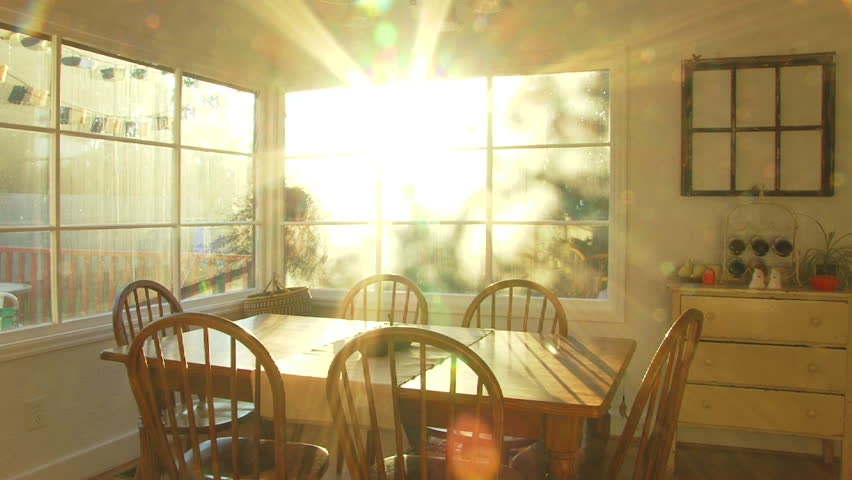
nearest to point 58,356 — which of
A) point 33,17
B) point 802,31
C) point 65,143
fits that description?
point 65,143

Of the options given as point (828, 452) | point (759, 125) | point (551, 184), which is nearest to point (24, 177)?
point (551, 184)

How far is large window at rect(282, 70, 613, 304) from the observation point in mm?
3598

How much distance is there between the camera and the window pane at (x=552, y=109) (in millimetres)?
3572

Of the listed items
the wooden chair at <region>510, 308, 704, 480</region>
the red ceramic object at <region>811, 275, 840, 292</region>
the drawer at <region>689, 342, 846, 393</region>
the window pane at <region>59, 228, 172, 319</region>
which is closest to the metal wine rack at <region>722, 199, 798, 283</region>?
the red ceramic object at <region>811, 275, 840, 292</region>

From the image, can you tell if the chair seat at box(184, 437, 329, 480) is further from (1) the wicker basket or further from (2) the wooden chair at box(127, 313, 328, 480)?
(1) the wicker basket

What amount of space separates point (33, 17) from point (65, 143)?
528mm

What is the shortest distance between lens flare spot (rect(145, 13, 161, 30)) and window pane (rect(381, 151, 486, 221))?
1428mm

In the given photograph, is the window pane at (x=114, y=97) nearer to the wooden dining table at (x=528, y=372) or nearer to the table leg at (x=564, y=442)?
the wooden dining table at (x=528, y=372)

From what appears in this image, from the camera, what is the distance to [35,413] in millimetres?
2762

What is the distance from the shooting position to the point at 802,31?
3.23m

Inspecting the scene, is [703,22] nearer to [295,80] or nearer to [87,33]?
[295,80]

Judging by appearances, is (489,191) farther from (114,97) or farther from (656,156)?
(114,97)

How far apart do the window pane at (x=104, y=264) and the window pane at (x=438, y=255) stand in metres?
1.25

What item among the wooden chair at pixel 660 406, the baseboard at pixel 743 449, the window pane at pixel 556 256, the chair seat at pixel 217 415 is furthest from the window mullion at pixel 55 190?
the baseboard at pixel 743 449
